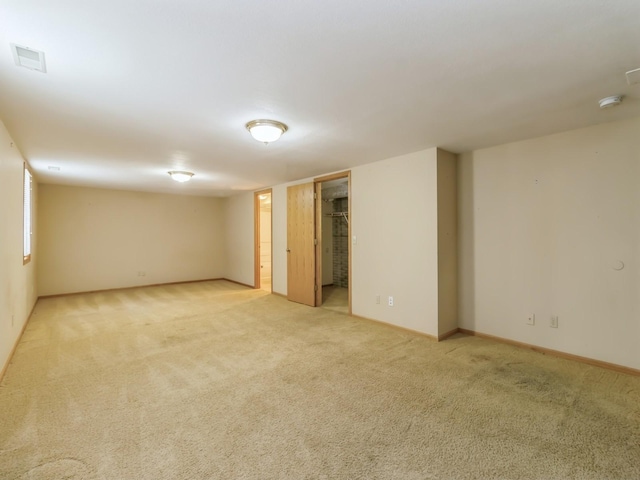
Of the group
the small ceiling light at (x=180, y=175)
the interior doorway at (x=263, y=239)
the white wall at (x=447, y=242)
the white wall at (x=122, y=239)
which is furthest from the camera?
the interior doorway at (x=263, y=239)

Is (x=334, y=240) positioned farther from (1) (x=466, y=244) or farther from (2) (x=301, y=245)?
(1) (x=466, y=244)

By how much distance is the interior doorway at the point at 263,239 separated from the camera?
689 cm

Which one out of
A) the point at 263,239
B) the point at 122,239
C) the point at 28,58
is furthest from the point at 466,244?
the point at 122,239

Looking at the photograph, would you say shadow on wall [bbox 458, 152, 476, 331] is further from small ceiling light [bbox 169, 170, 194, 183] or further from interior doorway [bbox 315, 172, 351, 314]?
small ceiling light [bbox 169, 170, 194, 183]

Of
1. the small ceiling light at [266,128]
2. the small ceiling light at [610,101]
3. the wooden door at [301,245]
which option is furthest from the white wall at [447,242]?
the wooden door at [301,245]

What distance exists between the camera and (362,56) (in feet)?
5.64

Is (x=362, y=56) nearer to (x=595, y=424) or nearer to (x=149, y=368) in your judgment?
(x=595, y=424)

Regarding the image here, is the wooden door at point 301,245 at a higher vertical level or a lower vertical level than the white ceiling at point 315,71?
lower

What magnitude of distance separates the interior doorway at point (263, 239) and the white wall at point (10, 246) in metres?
3.84

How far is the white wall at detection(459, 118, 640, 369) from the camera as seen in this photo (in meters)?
2.75

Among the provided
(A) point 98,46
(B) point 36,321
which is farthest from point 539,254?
(B) point 36,321

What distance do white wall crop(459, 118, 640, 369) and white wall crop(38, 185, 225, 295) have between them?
6409 mm

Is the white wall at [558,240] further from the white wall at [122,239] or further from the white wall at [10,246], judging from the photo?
the white wall at [122,239]

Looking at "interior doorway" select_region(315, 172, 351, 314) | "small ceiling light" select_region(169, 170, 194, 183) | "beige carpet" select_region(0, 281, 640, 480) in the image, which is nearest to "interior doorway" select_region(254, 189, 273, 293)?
"interior doorway" select_region(315, 172, 351, 314)
